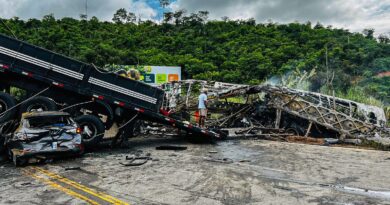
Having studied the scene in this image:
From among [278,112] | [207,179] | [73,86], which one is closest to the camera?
[207,179]

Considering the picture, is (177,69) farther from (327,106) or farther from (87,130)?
(87,130)

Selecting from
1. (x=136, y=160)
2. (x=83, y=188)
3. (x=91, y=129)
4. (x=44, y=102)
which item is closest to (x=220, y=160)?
(x=136, y=160)

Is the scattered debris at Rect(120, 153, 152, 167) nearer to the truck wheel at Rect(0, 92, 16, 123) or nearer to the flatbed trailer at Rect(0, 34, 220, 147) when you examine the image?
the flatbed trailer at Rect(0, 34, 220, 147)

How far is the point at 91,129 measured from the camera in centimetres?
1147

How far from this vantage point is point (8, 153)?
9.48 m

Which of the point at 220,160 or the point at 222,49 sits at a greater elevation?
the point at 222,49

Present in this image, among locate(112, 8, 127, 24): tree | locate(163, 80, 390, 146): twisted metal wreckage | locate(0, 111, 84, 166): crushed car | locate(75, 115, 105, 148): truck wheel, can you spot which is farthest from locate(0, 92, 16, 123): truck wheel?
locate(112, 8, 127, 24): tree

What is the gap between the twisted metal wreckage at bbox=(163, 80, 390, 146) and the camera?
14227 mm

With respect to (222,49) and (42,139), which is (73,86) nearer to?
(42,139)

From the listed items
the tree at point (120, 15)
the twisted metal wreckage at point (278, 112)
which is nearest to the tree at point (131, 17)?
the tree at point (120, 15)

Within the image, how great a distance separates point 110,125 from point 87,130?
42.5 inches

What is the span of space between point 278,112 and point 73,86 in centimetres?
910

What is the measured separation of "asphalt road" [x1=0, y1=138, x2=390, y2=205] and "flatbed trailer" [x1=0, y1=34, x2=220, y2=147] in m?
1.57

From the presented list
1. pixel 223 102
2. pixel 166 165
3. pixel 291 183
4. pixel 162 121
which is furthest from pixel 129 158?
pixel 223 102
